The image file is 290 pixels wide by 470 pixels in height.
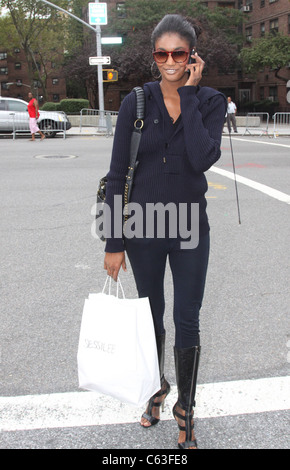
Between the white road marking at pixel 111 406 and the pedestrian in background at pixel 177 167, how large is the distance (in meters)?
0.32

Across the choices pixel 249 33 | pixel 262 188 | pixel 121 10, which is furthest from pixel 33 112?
pixel 249 33

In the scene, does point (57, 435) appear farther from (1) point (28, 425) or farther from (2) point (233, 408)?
(2) point (233, 408)

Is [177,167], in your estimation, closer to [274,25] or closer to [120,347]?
[120,347]

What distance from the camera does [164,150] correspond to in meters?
2.22

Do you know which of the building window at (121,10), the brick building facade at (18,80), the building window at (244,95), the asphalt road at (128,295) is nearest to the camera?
the asphalt road at (128,295)

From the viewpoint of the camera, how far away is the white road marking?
2.59m

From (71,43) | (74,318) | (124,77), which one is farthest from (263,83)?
(74,318)

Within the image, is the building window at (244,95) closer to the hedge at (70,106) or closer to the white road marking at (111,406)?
the hedge at (70,106)

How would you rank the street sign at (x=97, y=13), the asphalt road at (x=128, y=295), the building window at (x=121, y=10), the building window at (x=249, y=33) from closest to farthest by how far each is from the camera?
the asphalt road at (x=128, y=295) < the street sign at (x=97, y=13) < the building window at (x=121, y=10) < the building window at (x=249, y=33)

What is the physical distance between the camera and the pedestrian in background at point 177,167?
2189 millimetres

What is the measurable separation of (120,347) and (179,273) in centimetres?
46

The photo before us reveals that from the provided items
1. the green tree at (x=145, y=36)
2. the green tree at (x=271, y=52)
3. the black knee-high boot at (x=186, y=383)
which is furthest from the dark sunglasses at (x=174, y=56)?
the green tree at (x=145, y=36)

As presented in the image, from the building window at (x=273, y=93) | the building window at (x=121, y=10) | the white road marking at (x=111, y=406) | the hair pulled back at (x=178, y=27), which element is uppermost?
the building window at (x=121, y=10)

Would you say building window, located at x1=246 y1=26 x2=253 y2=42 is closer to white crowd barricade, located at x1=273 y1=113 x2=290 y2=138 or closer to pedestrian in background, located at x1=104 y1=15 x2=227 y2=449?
white crowd barricade, located at x1=273 y1=113 x2=290 y2=138
